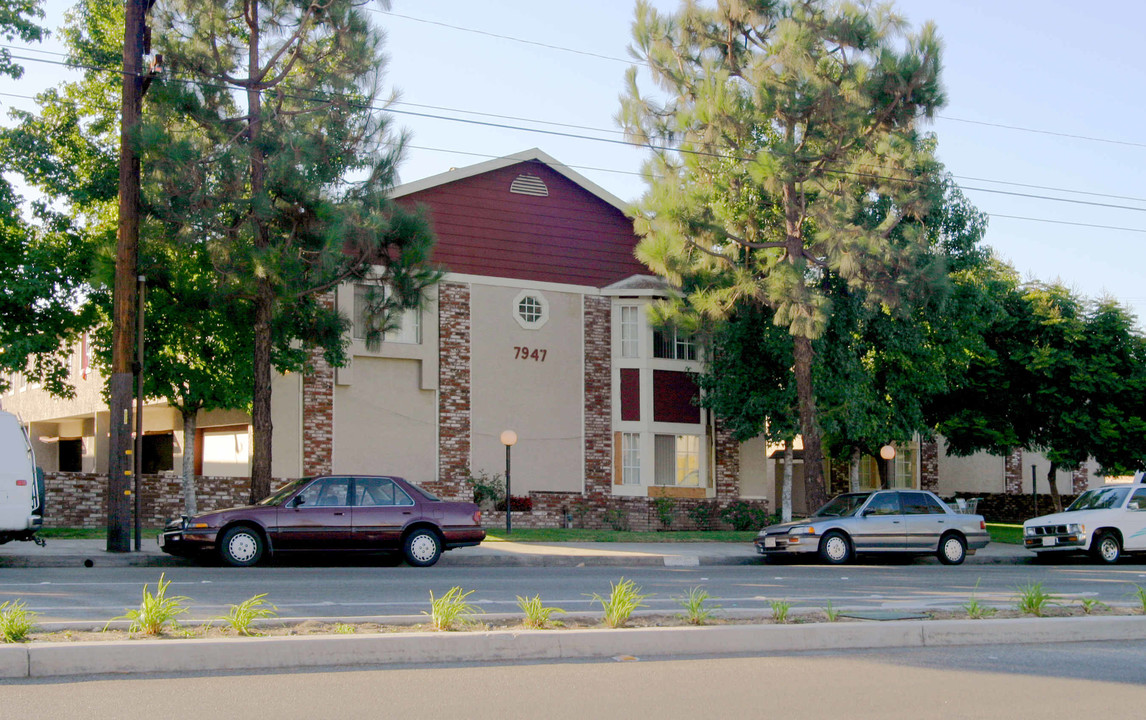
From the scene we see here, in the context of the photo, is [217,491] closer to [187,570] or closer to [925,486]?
[187,570]

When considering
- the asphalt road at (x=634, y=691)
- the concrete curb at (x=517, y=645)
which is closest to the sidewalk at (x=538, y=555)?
the concrete curb at (x=517, y=645)

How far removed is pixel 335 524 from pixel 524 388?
1229 cm

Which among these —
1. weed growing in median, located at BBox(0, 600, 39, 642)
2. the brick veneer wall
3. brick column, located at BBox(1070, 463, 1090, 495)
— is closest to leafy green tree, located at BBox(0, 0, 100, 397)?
the brick veneer wall

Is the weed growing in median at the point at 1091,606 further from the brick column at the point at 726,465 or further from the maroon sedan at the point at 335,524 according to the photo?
the brick column at the point at 726,465

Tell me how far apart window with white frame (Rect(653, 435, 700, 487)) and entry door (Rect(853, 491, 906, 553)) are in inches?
383

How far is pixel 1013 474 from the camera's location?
40750 mm

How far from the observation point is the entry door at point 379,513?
1775 cm

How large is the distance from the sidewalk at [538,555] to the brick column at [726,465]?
239 inches

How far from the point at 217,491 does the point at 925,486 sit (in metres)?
22.6

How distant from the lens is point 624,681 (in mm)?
7805

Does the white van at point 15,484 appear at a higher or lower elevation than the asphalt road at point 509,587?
higher

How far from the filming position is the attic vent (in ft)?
98.1

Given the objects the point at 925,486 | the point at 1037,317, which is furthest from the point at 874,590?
the point at 925,486

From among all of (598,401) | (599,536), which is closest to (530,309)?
(598,401)
